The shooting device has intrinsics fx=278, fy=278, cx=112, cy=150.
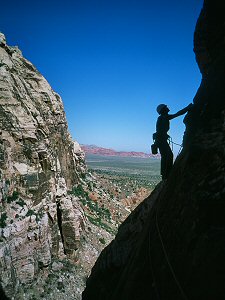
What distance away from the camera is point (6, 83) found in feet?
70.0

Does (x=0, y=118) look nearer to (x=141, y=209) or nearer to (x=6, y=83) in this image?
(x=6, y=83)

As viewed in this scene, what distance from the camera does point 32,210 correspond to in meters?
19.0

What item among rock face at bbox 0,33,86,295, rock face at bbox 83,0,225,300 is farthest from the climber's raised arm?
rock face at bbox 0,33,86,295

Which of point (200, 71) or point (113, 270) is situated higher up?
point (200, 71)

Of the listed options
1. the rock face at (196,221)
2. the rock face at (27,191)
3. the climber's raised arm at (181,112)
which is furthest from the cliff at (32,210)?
the climber's raised arm at (181,112)

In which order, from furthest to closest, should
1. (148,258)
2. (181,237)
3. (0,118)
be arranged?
(0,118)
(148,258)
(181,237)

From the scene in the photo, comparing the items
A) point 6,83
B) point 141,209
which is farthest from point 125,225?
point 6,83

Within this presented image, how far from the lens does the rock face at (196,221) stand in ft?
12.5

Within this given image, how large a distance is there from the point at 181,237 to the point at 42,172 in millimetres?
17920

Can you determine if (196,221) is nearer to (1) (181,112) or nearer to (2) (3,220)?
(1) (181,112)

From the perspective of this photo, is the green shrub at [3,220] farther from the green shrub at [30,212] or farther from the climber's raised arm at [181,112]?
the climber's raised arm at [181,112]

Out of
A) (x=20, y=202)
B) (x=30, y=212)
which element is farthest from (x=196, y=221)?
(x=20, y=202)

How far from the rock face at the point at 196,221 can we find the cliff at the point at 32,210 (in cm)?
1031

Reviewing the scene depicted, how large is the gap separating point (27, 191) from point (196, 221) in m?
17.0
